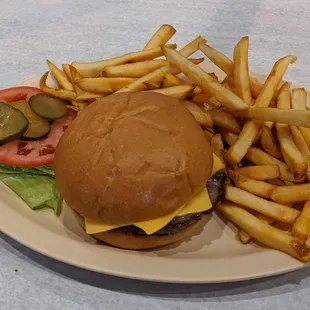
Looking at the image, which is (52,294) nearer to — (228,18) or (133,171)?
(133,171)

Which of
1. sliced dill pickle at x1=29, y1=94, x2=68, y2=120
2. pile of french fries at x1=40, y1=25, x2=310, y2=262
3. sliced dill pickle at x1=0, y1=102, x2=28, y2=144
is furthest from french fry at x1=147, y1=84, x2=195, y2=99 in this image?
sliced dill pickle at x1=0, y1=102, x2=28, y2=144

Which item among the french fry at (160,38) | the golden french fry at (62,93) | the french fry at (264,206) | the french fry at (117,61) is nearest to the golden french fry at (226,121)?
the french fry at (264,206)

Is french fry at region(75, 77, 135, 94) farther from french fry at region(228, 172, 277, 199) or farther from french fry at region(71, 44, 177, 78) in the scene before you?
french fry at region(228, 172, 277, 199)

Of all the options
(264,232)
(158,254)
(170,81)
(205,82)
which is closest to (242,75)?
(205,82)

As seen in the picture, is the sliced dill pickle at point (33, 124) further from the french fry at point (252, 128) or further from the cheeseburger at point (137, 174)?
the french fry at point (252, 128)

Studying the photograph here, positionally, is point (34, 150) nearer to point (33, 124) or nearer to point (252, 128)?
point (33, 124)

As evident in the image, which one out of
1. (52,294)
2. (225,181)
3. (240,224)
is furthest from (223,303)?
(52,294)
